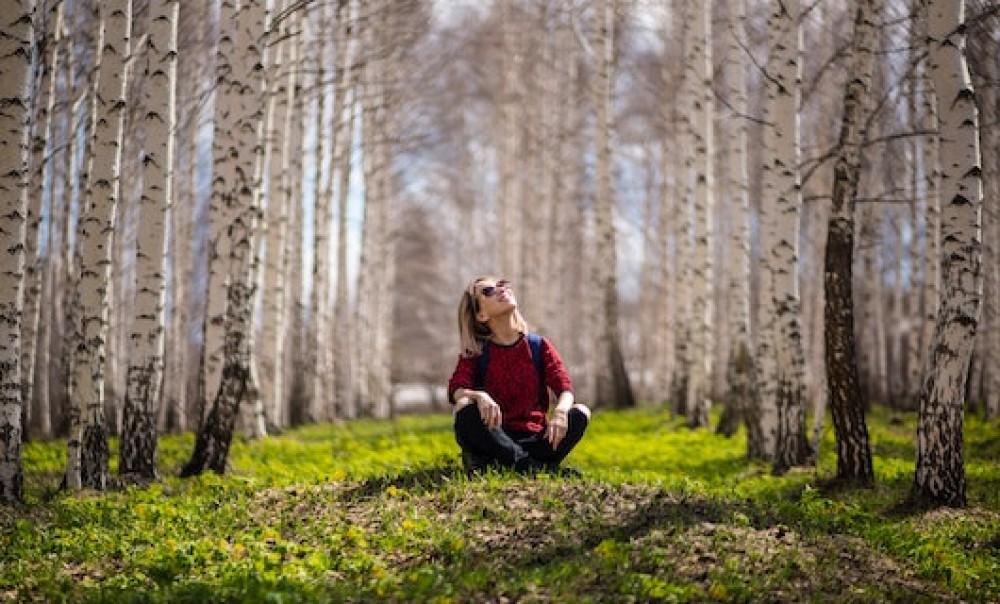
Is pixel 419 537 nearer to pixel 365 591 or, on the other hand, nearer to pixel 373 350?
pixel 365 591

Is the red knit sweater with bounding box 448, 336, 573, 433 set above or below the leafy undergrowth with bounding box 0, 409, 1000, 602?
above

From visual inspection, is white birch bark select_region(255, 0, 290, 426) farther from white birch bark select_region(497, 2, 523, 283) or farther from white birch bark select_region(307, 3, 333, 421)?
white birch bark select_region(497, 2, 523, 283)

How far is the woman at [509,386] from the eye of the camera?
22.9ft

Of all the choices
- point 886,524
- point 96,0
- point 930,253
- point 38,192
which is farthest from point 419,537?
point 930,253

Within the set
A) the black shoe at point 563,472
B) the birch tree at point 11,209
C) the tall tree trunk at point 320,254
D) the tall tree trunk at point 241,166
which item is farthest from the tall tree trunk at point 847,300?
the tall tree trunk at point 320,254

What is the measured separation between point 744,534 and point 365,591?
2.47 meters

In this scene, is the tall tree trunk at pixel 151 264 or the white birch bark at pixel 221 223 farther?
the white birch bark at pixel 221 223

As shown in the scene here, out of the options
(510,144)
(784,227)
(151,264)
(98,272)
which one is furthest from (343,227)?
(98,272)

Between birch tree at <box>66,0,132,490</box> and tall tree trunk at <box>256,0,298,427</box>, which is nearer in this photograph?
birch tree at <box>66,0,132,490</box>

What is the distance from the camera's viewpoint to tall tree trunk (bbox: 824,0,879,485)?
8.39 m

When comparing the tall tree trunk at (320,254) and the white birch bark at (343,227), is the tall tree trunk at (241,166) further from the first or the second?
the white birch bark at (343,227)

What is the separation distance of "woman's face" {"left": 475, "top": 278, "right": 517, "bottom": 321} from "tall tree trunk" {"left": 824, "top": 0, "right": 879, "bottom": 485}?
3234 mm

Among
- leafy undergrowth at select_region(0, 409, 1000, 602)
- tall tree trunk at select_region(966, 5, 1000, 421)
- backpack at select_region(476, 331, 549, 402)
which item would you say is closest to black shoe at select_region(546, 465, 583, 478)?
leafy undergrowth at select_region(0, 409, 1000, 602)

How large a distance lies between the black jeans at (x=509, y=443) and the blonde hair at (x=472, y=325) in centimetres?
54
